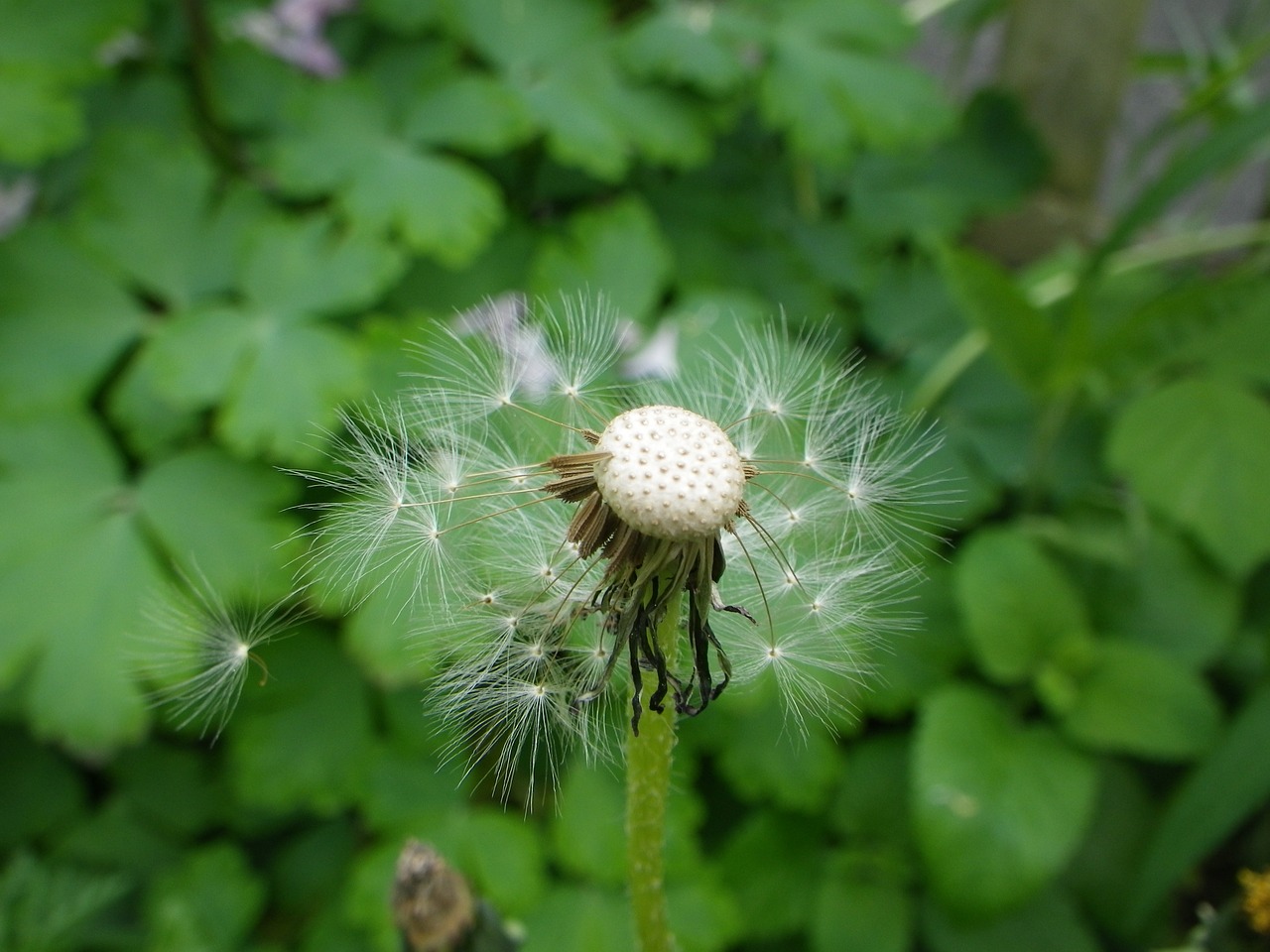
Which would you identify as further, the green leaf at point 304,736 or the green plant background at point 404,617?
the green leaf at point 304,736

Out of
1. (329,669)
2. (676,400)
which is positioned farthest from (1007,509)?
(676,400)

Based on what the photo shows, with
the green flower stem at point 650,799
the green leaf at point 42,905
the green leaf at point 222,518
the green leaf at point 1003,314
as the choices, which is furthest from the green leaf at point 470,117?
the green flower stem at point 650,799

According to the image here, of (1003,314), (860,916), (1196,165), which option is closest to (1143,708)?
(860,916)

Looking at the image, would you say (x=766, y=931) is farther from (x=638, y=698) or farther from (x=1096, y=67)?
(x=1096, y=67)

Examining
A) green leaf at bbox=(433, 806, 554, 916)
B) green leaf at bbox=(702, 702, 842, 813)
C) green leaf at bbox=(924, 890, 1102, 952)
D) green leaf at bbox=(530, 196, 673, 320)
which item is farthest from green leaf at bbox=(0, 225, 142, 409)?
green leaf at bbox=(924, 890, 1102, 952)

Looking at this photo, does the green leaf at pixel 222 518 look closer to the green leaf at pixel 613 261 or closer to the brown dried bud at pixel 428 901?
the green leaf at pixel 613 261

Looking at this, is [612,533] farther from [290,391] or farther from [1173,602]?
[1173,602]
